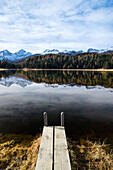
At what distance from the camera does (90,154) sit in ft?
29.1

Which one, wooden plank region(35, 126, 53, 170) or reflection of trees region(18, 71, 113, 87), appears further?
reflection of trees region(18, 71, 113, 87)

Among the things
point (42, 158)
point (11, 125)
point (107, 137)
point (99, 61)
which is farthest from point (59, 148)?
point (99, 61)

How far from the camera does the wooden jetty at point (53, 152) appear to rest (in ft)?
21.8

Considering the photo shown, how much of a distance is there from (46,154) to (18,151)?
3.00 m

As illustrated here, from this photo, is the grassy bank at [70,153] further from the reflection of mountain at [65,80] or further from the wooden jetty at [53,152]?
the reflection of mountain at [65,80]

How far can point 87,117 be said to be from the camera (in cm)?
1549

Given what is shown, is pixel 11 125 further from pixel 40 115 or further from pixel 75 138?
pixel 75 138

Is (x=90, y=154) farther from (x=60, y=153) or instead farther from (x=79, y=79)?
(x=79, y=79)

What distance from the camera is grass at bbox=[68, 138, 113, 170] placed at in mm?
7684

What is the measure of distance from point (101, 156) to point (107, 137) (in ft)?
9.93

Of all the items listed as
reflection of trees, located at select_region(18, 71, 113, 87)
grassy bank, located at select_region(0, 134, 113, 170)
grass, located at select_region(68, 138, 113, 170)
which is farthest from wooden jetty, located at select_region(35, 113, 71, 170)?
reflection of trees, located at select_region(18, 71, 113, 87)

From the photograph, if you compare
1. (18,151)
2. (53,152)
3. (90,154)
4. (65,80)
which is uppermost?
(65,80)

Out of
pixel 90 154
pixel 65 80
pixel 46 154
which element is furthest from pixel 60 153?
pixel 65 80

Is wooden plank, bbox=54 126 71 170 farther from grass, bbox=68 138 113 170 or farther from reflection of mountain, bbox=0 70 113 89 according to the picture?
reflection of mountain, bbox=0 70 113 89
